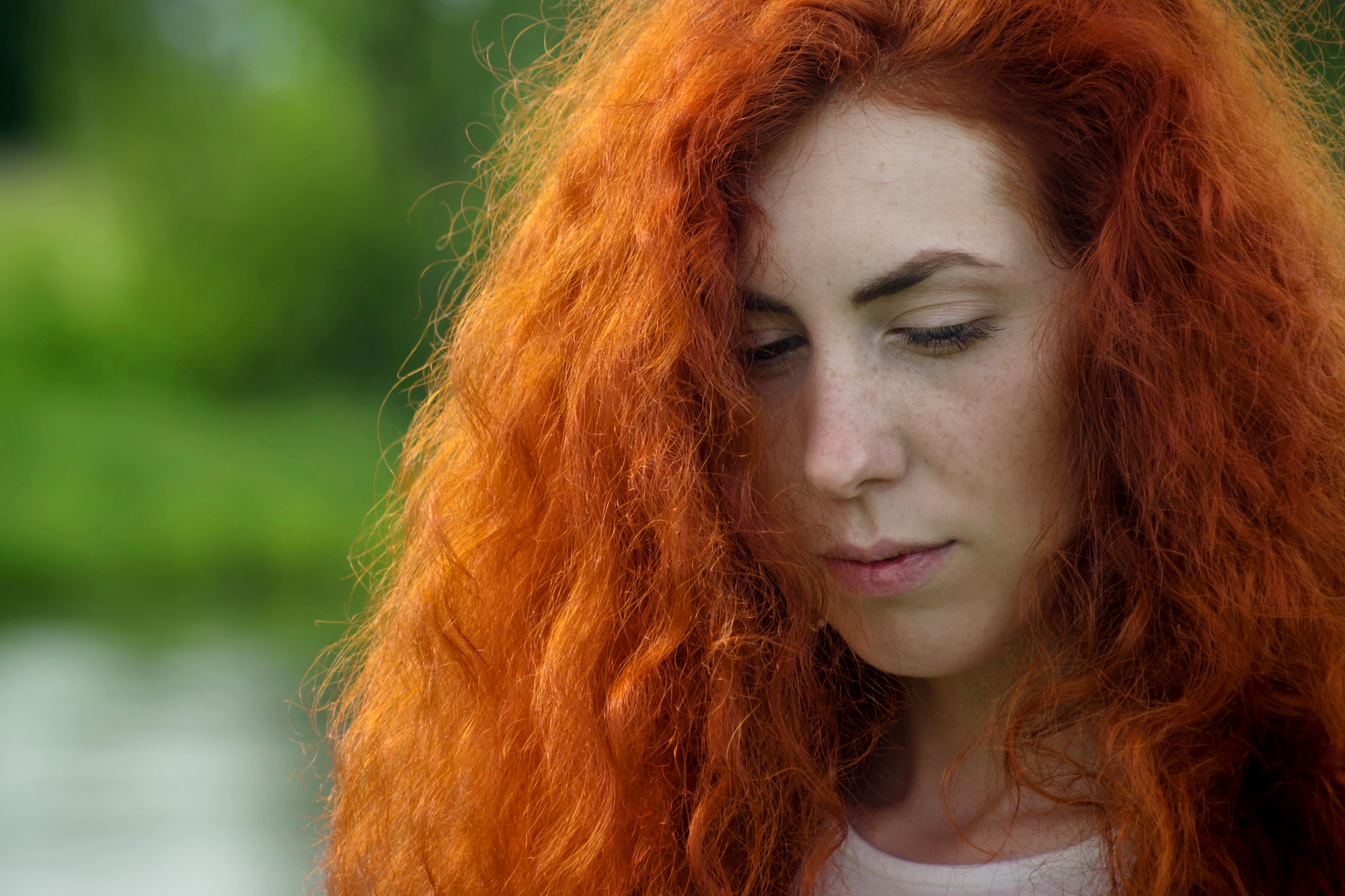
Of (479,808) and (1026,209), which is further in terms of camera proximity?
(479,808)

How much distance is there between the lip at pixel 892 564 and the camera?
0.94m

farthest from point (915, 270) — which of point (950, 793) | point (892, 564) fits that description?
point (950, 793)

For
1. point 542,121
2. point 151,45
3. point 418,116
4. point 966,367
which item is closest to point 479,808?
point 966,367

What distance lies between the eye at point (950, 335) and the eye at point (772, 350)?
94 mm

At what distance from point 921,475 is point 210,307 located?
625cm

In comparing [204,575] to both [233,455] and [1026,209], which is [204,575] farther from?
[1026,209]

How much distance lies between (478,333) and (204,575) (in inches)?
219

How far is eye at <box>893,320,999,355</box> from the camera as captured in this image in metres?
0.90

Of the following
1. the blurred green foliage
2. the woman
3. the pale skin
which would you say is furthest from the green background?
the pale skin

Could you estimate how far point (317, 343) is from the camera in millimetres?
6223

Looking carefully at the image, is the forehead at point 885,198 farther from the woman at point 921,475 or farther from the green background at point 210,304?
the green background at point 210,304

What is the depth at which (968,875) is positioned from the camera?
3.15 feet

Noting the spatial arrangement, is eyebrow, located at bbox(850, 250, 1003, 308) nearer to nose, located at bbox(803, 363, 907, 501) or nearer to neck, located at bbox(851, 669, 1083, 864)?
nose, located at bbox(803, 363, 907, 501)

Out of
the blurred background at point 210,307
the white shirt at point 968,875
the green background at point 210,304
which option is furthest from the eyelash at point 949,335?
the green background at point 210,304
